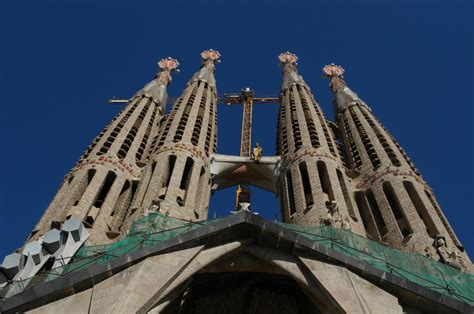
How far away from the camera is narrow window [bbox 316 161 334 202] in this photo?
27.8 m

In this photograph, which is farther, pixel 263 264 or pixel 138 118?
pixel 138 118

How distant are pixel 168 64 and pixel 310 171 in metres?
21.5

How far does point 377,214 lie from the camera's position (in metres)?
28.2

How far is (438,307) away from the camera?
45.6 feet

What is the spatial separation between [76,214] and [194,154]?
8.27m

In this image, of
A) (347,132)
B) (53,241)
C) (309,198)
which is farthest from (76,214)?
(347,132)

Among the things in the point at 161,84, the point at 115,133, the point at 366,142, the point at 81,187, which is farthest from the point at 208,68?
the point at 81,187

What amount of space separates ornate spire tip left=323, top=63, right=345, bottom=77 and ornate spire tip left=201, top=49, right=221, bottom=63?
8.56m

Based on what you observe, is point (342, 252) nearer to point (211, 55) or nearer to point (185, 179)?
point (185, 179)

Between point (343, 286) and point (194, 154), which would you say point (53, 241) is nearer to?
point (343, 286)

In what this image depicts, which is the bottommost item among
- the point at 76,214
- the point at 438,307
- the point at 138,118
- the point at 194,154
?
the point at 438,307

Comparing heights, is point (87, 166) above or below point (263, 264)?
above

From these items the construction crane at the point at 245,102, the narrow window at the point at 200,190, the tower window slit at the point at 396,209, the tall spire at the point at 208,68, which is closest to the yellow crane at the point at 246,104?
the construction crane at the point at 245,102

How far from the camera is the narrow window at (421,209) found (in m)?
25.0
